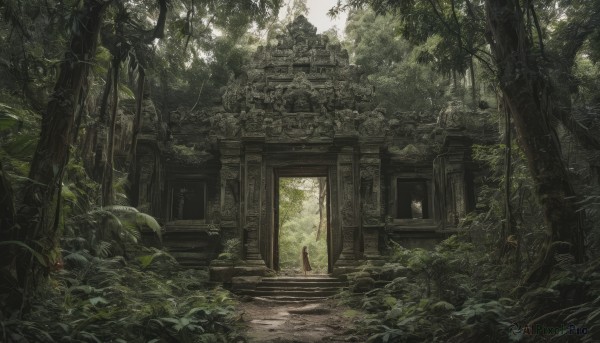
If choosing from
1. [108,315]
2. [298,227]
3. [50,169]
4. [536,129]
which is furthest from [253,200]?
[298,227]

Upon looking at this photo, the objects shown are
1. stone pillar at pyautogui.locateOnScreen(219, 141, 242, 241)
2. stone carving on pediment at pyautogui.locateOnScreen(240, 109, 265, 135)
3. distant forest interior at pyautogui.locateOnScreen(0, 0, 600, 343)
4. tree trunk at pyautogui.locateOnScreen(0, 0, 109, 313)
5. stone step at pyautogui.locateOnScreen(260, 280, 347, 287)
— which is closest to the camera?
tree trunk at pyautogui.locateOnScreen(0, 0, 109, 313)

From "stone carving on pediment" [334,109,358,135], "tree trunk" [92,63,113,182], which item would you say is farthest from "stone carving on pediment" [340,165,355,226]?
"tree trunk" [92,63,113,182]

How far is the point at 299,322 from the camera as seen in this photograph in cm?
709

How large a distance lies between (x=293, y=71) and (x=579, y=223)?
29.6ft

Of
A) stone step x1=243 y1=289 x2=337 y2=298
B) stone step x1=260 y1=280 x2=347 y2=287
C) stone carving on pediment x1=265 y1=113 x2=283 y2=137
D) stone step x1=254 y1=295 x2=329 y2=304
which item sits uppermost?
stone carving on pediment x1=265 y1=113 x2=283 y2=137

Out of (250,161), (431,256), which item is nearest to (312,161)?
(250,161)

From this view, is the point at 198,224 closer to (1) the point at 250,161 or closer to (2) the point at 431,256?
(1) the point at 250,161

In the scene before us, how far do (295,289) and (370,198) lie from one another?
3.04 metres

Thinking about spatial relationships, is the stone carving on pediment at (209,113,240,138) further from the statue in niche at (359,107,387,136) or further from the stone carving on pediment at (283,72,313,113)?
the statue in niche at (359,107,387,136)

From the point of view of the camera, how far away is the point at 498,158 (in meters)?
8.27

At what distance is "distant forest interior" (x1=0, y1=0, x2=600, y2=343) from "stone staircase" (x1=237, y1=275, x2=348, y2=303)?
0.14 ft

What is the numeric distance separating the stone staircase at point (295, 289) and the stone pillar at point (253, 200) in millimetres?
916

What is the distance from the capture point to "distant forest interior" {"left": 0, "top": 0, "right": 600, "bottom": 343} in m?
4.58

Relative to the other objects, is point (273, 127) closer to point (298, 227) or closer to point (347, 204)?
point (347, 204)
